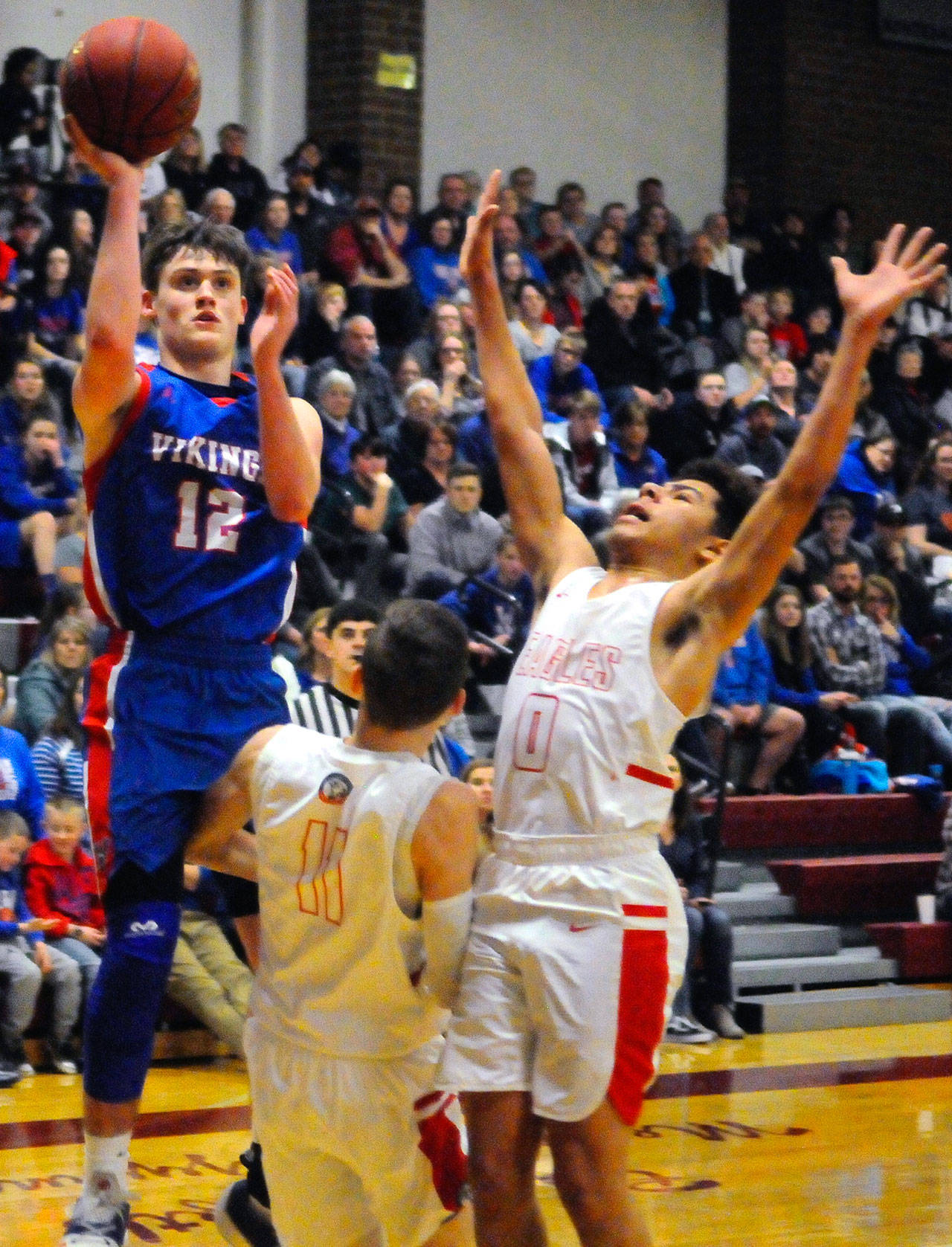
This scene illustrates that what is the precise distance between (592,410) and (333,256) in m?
2.34

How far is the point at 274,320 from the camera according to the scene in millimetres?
3652

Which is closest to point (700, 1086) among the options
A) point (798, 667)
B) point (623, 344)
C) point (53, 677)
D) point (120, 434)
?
point (53, 677)

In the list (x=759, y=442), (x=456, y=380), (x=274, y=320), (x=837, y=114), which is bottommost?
(x=759, y=442)

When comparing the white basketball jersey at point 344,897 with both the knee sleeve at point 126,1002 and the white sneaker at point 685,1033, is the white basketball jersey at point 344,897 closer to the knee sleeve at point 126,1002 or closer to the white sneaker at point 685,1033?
the knee sleeve at point 126,1002

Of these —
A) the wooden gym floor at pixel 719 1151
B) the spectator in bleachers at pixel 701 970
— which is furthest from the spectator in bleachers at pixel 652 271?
the wooden gym floor at pixel 719 1151

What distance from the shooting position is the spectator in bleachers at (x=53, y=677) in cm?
773

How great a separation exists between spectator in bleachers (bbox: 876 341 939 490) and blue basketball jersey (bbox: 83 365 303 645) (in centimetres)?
969

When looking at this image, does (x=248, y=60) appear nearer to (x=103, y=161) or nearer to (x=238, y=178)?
(x=238, y=178)

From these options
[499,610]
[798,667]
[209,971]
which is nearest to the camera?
[209,971]

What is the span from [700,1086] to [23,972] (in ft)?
7.51

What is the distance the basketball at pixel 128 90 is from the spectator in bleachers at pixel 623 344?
28.9 ft

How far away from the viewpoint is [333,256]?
12.1 metres

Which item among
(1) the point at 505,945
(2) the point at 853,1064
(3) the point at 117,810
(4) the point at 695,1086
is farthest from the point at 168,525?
(2) the point at 853,1064

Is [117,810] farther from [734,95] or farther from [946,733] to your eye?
[734,95]
